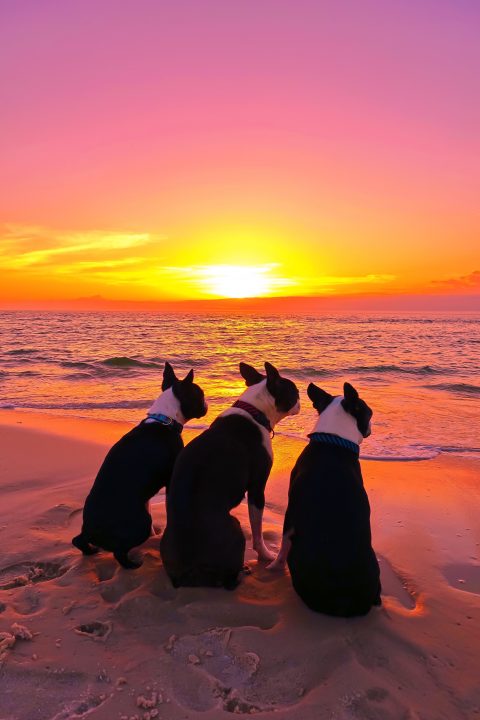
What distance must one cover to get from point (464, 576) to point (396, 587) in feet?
2.19

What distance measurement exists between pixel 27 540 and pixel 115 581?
47.5 inches

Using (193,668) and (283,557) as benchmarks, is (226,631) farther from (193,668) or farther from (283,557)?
(283,557)

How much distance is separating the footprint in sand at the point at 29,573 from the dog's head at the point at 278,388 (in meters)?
2.26

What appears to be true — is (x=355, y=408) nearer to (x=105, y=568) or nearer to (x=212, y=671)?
(x=212, y=671)

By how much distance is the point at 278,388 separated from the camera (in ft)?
14.7

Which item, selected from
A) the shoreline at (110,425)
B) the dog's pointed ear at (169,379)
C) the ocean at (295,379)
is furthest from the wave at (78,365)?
the dog's pointed ear at (169,379)

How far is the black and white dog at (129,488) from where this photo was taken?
154 inches

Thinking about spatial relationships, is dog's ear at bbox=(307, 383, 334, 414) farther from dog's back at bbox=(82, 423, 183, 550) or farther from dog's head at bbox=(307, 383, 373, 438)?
dog's back at bbox=(82, 423, 183, 550)

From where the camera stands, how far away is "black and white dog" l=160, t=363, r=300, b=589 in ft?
11.5

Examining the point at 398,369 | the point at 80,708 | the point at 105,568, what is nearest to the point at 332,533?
the point at 80,708

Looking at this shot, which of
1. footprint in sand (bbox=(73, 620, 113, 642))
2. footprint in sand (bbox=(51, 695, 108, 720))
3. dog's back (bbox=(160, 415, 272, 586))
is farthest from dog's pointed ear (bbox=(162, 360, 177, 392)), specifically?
footprint in sand (bbox=(51, 695, 108, 720))

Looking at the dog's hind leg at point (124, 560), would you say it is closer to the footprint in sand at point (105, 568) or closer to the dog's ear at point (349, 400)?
the footprint in sand at point (105, 568)

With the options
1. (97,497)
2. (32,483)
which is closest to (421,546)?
(97,497)

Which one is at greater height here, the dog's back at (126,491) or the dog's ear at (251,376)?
the dog's ear at (251,376)
